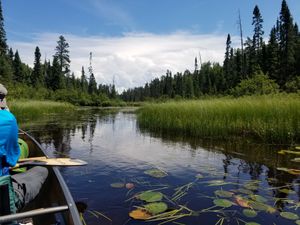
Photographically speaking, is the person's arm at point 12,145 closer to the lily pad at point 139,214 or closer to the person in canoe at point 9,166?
the person in canoe at point 9,166

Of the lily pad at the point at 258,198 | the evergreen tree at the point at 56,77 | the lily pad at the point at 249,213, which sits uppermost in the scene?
the evergreen tree at the point at 56,77

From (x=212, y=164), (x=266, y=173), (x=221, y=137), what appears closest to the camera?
(x=266, y=173)

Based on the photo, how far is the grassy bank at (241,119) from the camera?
33.3 ft

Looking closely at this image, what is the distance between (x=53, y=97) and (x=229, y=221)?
47.4 m

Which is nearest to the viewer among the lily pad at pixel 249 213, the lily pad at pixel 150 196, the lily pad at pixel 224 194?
the lily pad at pixel 249 213

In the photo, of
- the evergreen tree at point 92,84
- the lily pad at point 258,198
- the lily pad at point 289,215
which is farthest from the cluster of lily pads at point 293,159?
the evergreen tree at point 92,84

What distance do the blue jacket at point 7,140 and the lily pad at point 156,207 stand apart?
8.01ft

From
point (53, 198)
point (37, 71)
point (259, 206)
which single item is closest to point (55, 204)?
point (53, 198)

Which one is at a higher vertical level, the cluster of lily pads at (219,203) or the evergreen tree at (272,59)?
the evergreen tree at (272,59)

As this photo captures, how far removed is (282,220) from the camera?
457 centimetres

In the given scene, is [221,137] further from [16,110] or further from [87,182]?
[16,110]

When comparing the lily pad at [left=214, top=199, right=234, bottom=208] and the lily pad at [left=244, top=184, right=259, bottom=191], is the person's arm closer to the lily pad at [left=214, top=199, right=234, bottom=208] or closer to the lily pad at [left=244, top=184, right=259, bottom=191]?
the lily pad at [left=214, top=199, right=234, bottom=208]

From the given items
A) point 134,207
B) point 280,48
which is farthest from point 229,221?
point 280,48

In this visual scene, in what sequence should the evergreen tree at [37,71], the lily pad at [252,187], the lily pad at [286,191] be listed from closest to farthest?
the lily pad at [286,191]
the lily pad at [252,187]
the evergreen tree at [37,71]
